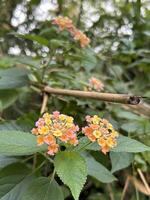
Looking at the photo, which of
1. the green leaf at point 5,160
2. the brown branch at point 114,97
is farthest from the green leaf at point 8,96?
the green leaf at point 5,160

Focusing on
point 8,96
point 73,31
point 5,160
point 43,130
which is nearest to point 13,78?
point 8,96

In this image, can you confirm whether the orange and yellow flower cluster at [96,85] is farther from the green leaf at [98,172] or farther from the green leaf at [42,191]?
the green leaf at [42,191]

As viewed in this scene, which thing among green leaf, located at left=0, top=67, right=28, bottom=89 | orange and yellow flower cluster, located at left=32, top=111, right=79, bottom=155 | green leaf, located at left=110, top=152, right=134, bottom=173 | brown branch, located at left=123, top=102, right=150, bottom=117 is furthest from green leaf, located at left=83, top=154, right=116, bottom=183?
brown branch, located at left=123, top=102, right=150, bottom=117

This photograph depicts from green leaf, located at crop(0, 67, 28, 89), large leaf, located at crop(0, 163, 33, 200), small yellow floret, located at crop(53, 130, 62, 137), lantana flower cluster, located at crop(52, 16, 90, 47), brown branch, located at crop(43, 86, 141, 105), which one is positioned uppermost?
lantana flower cluster, located at crop(52, 16, 90, 47)

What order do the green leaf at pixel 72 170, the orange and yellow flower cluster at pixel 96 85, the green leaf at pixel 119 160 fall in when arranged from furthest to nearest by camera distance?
the orange and yellow flower cluster at pixel 96 85 → the green leaf at pixel 119 160 → the green leaf at pixel 72 170

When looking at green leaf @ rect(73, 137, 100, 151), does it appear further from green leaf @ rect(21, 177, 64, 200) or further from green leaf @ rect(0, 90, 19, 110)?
green leaf @ rect(0, 90, 19, 110)

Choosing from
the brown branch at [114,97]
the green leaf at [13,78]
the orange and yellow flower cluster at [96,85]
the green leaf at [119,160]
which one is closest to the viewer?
the brown branch at [114,97]

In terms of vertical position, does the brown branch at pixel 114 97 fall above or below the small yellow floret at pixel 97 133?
above
